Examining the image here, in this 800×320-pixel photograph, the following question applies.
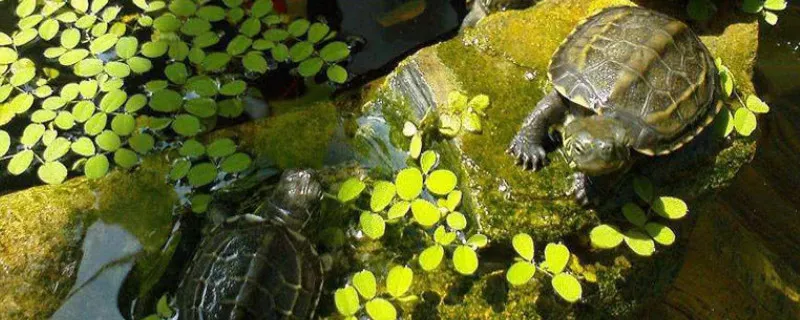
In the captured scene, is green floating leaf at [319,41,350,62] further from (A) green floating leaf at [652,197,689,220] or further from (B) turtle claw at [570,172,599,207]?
(A) green floating leaf at [652,197,689,220]

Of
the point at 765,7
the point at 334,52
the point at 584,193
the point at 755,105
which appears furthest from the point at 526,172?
the point at 765,7

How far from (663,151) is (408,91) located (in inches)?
42.3

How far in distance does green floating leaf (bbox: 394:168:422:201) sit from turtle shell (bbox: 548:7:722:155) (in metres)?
0.65

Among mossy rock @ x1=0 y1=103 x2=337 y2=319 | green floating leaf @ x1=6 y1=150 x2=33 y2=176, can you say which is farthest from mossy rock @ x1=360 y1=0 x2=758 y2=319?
green floating leaf @ x1=6 y1=150 x2=33 y2=176

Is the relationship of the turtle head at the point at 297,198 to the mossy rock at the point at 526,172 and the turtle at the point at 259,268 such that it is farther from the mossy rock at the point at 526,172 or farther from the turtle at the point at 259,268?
the mossy rock at the point at 526,172

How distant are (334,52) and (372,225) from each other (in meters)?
1.16

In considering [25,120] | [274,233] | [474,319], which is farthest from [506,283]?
[25,120]

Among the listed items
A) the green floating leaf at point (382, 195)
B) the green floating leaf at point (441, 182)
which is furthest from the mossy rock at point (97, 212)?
the green floating leaf at point (441, 182)

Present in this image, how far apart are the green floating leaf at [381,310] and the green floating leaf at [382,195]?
371 millimetres

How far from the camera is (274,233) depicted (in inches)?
111

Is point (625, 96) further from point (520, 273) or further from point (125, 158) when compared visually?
point (125, 158)

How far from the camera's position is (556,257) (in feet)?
8.31

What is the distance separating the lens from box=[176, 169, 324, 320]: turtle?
8.59ft

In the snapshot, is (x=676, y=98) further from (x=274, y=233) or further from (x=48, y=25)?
(x=48, y=25)
